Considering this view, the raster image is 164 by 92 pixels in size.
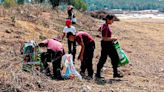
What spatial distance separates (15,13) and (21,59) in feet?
32.7

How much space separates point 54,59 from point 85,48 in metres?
1.11

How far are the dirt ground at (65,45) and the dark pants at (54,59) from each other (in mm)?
372

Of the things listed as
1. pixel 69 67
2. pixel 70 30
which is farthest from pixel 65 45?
pixel 69 67

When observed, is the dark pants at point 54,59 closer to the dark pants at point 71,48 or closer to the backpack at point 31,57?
the backpack at point 31,57

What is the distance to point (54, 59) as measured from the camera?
10422 mm

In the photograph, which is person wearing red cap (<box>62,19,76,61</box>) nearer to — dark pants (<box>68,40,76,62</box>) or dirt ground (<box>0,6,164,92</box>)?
dark pants (<box>68,40,76,62</box>)

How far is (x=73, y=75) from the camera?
10.6 m

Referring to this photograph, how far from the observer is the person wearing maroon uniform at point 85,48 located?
35.9 feet

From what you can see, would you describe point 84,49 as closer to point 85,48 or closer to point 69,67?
point 85,48

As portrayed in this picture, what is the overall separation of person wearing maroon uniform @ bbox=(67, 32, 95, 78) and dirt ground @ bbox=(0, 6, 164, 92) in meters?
0.57

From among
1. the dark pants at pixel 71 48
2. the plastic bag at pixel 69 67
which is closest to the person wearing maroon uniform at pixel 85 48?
the plastic bag at pixel 69 67

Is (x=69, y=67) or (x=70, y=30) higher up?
(x=70, y=30)

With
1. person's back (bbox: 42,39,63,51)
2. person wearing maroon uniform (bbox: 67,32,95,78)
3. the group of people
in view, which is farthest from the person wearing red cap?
person's back (bbox: 42,39,63,51)

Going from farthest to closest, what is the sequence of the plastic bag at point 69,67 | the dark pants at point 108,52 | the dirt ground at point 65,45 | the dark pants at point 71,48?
the dark pants at point 71,48 < the dark pants at point 108,52 < the plastic bag at point 69,67 < the dirt ground at point 65,45
